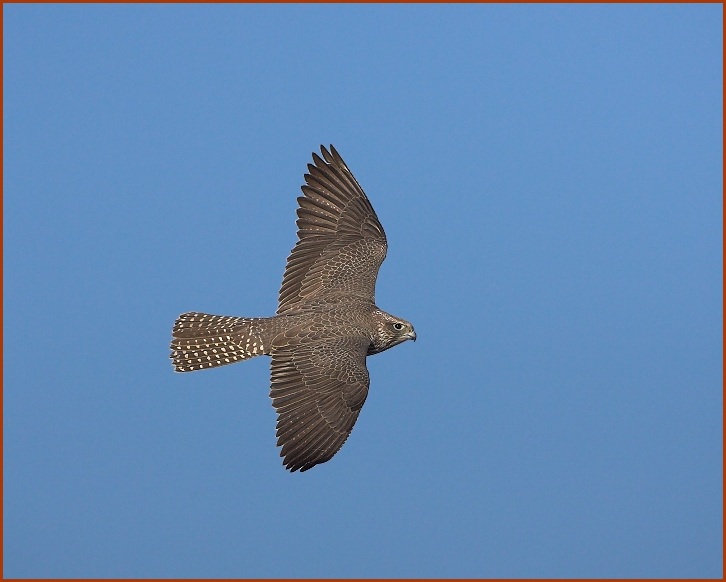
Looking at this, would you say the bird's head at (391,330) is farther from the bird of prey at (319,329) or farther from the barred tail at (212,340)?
the barred tail at (212,340)

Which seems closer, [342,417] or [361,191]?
[342,417]

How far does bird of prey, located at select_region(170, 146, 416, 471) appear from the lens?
54.1 ft

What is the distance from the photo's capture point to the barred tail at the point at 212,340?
57.9 feet

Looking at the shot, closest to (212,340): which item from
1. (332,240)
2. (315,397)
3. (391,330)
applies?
(315,397)

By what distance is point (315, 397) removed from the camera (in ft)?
54.4

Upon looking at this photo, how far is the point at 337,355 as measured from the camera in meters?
17.0

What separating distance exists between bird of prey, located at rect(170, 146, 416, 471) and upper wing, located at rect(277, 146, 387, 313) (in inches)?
0.6

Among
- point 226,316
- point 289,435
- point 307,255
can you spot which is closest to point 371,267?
point 307,255

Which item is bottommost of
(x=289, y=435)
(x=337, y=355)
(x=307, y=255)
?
(x=289, y=435)

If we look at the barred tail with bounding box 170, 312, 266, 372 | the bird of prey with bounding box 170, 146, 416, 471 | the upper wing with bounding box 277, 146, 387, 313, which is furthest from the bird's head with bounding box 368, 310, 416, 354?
the barred tail with bounding box 170, 312, 266, 372

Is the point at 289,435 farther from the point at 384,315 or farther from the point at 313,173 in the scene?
the point at 313,173

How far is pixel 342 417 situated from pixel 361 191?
4347mm

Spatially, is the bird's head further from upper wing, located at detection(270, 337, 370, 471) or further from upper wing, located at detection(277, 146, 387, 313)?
upper wing, located at detection(270, 337, 370, 471)

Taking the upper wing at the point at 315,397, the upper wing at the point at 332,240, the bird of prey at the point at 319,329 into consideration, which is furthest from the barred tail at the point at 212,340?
the upper wing at the point at 332,240
